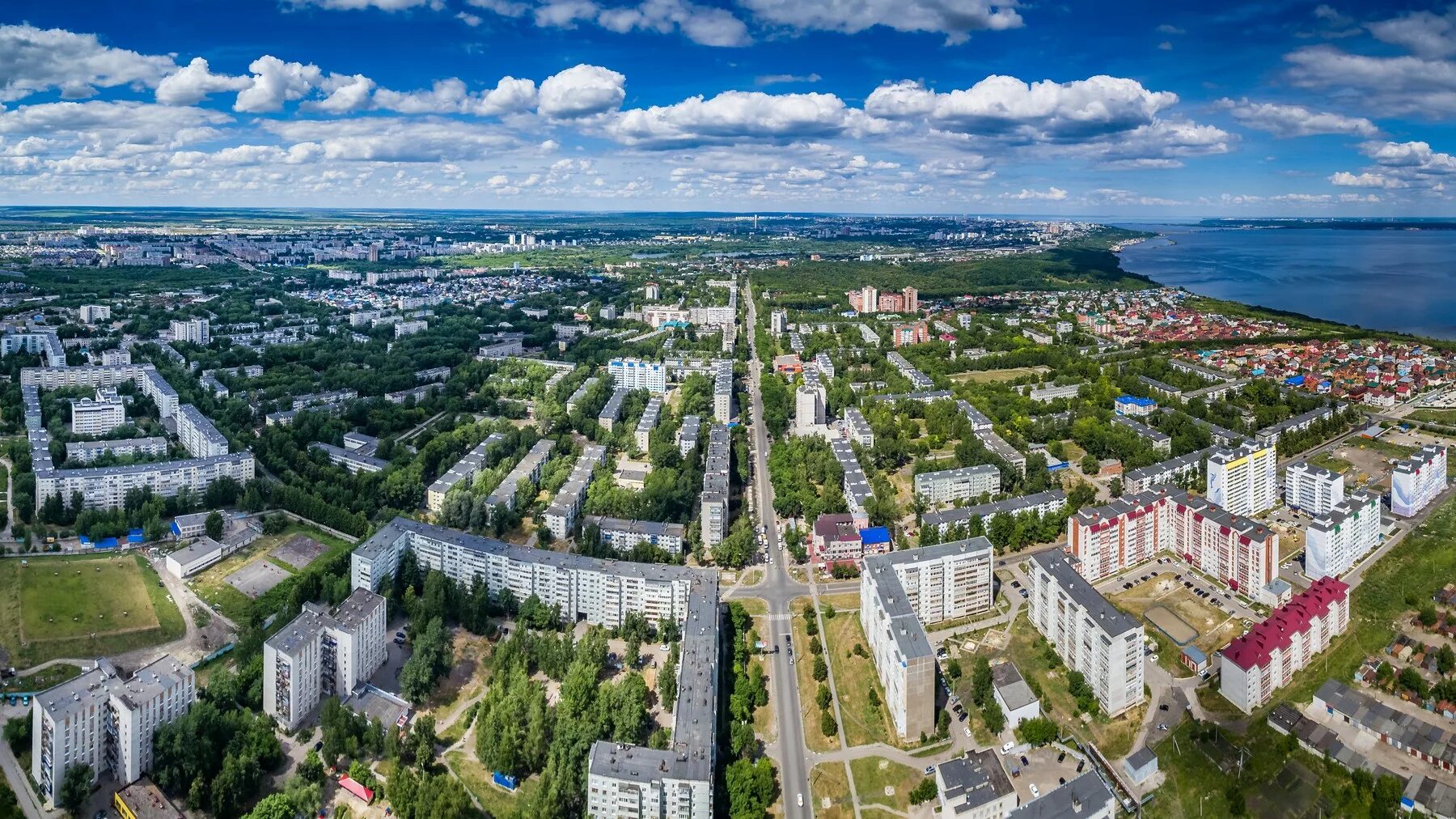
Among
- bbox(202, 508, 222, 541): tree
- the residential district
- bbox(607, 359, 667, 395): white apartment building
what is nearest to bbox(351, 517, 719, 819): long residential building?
the residential district

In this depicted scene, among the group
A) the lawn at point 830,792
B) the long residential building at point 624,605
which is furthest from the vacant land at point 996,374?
the lawn at point 830,792

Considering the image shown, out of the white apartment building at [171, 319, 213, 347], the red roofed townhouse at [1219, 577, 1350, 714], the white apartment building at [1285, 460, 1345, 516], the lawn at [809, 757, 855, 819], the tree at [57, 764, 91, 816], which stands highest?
the white apartment building at [171, 319, 213, 347]

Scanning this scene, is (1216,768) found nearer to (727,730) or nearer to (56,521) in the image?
(727,730)

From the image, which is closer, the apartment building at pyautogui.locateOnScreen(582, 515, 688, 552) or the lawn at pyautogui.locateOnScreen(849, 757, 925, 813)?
the lawn at pyautogui.locateOnScreen(849, 757, 925, 813)

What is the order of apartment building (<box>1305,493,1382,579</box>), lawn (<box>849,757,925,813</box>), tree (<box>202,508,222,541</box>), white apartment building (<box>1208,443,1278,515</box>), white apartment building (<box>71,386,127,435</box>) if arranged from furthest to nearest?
white apartment building (<box>71,386,127,435</box>) < white apartment building (<box>1208,443,1278,515</box>) < tree (<box>202,508,222,541</box>) < apartment building (<box>1305,493,1382,579</box>) < lawn (<box>849,757,925,813</box>)

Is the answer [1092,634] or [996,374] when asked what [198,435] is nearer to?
[1092,634]

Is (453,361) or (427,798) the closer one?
(427,798)

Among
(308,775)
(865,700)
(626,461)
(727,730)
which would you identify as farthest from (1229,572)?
(308,775)

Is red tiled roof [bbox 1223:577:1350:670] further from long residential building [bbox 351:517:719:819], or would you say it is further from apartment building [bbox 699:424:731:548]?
apartment building [bbox 699:424:731:548]
